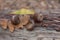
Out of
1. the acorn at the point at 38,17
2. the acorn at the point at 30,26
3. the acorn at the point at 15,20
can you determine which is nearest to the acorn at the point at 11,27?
the acorn at the point at 15,20

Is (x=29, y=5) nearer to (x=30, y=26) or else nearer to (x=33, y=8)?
(x=33, y=8)

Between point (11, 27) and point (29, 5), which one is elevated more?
point (29, 5)

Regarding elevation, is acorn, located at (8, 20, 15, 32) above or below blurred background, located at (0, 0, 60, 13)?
below

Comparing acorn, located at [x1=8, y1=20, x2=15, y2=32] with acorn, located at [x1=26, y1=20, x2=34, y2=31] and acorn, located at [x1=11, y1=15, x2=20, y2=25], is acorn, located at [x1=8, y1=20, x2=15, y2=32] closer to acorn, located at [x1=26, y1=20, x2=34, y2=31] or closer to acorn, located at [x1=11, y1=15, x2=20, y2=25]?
acorn, located at [x1=11, y1=15, x2=20, y2=25]

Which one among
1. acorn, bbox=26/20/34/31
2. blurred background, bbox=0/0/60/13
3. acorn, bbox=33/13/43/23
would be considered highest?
blurred background, bbox=0/0/60/13

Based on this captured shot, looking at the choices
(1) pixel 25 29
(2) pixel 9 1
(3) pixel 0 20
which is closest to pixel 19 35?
(1) pixel 25 29

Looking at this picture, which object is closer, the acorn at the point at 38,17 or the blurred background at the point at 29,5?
the acorn at the point at 38,17

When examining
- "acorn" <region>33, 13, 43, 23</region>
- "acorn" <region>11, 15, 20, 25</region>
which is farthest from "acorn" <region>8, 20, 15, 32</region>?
"acorn" <region>33, 13, 43, 23</region>

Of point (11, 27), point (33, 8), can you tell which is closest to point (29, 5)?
point (33, 8)

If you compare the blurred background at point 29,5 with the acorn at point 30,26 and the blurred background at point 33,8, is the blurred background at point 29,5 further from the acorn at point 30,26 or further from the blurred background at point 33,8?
the acorn at point 30,26

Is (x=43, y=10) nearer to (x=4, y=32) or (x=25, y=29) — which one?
(x=25, y=29)

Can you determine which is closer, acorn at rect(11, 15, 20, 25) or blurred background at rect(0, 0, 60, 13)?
acorn at rect(11, 15, 20, 25)
